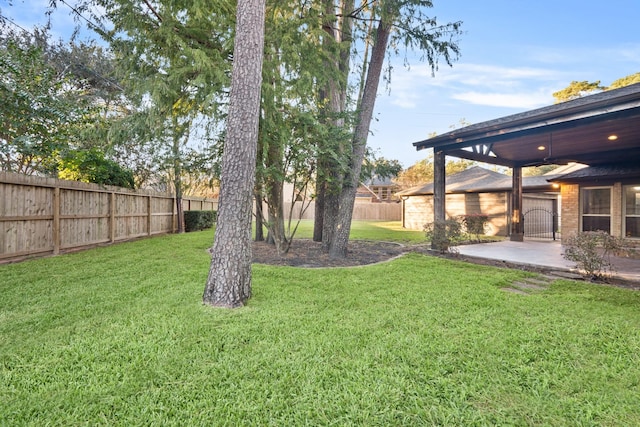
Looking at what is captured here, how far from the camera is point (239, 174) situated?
353 centimetres

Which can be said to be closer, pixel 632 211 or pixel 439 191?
pixel 439 191

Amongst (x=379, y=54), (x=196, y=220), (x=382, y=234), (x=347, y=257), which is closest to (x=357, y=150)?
(x=379, y=54)

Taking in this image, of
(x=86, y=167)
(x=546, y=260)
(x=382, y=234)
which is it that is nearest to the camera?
(x=546, y=260)

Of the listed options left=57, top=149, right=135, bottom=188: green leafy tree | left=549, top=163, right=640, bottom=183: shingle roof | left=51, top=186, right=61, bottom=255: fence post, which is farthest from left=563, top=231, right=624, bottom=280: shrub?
left=57, top=149, right=135, bottom=188: green leafy tree

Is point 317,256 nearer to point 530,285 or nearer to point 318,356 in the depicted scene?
point 530,285

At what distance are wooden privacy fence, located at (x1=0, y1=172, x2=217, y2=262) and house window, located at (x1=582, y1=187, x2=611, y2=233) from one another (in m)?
14.4

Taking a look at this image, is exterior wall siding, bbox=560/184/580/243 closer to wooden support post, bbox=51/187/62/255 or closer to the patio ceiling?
the patio ceiling

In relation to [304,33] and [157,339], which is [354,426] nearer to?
[157,339]

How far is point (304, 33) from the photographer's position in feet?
20.8

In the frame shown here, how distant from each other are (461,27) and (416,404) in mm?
8155

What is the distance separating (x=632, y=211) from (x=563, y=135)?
3.70 metres

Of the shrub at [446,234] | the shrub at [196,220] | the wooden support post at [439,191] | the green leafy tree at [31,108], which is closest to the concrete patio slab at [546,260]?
the shrub at [446,234]

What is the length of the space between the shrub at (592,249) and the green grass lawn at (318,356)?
510 mm

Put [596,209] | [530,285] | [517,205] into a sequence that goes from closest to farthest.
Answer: [530,285] < [596,209] < [517,205]
